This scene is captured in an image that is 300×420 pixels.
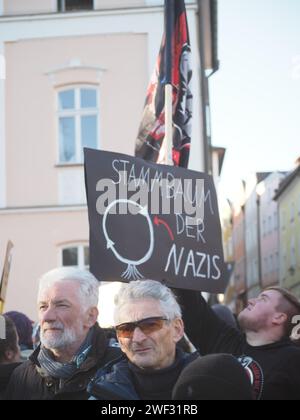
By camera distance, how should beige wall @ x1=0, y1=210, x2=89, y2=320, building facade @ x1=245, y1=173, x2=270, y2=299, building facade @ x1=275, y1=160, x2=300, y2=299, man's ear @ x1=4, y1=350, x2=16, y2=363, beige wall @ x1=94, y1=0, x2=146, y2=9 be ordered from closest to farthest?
man's ear @ x1=4, y1=350, x2=16, y2=363 < beige wall @ x1=0, y1=210, x2=89, y2=320 < beige wall @ x1=94, y1=0, x2=146, y2=9 < building facade @ x1=275, y1=160, x2=300, y2=299 < building facade @ x1=245, y1=173, x2=270, y2=299

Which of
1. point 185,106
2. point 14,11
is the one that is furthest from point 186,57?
point 14,11

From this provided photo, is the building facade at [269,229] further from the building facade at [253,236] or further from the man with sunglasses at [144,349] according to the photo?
the man with sunglasses at [144,349]

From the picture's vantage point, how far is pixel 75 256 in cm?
1247

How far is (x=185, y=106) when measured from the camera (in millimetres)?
5219

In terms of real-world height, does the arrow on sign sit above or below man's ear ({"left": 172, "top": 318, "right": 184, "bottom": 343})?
above

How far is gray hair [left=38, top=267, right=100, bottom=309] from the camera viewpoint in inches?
126

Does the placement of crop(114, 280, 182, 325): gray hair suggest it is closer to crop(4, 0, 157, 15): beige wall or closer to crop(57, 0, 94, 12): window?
crop(4, 0, 157, 15): beige wall

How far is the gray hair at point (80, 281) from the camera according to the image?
3.20 m

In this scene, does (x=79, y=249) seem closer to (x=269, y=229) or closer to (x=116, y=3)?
(x=116, y=3)

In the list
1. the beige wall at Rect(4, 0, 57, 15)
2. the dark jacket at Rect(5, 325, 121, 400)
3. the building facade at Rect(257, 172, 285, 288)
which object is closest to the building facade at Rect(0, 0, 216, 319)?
the beige wall at Rect(4, 0, 57, 15)

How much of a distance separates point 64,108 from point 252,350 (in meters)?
10.3

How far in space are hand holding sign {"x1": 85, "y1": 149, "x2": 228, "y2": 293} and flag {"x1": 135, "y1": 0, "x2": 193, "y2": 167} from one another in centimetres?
108

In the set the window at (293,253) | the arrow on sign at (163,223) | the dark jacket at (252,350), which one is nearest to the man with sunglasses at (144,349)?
the dark jacket at (252,350)
